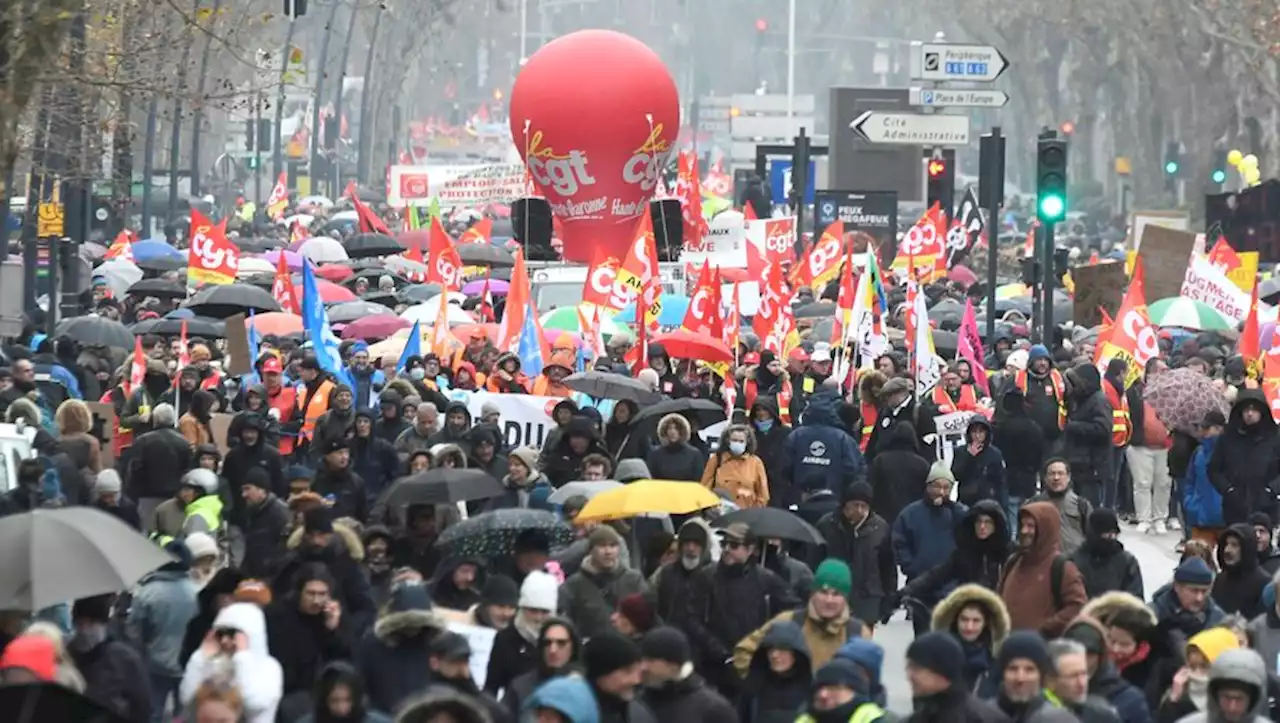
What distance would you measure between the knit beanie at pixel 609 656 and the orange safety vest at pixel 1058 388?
10.4m

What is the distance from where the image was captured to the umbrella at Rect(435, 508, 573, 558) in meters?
12.7

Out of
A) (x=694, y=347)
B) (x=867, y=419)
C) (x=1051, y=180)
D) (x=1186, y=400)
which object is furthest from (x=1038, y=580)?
(x=1051, y=180)

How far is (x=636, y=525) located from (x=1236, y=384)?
305 inches

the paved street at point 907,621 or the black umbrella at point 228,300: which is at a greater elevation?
the black umbrella at point 228,300

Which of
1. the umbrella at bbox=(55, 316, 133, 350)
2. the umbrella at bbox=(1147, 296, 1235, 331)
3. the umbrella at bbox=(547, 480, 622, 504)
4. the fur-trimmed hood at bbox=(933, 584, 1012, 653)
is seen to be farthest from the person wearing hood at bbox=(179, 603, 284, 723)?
the umbrella at bbox=(1147, 296, 1235, 331)

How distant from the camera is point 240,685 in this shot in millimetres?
9930

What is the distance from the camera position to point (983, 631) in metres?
11.1

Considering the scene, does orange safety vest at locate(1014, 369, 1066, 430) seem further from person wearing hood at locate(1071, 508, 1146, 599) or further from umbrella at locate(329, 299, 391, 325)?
umbrella at locate(329, 299, 391, 325)

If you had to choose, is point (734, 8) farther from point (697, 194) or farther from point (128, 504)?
point (128, 504)

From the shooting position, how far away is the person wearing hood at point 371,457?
17172mm

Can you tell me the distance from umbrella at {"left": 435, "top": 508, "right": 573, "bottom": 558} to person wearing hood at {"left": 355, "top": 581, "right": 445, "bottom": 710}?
1.96 m

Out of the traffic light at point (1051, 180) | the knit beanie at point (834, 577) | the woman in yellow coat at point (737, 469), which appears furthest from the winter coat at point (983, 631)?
the traffic light at point (1051, 180)

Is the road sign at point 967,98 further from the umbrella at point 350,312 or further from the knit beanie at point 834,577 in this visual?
the knit beanie at point 834,577

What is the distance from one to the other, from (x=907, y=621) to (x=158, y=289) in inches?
569
